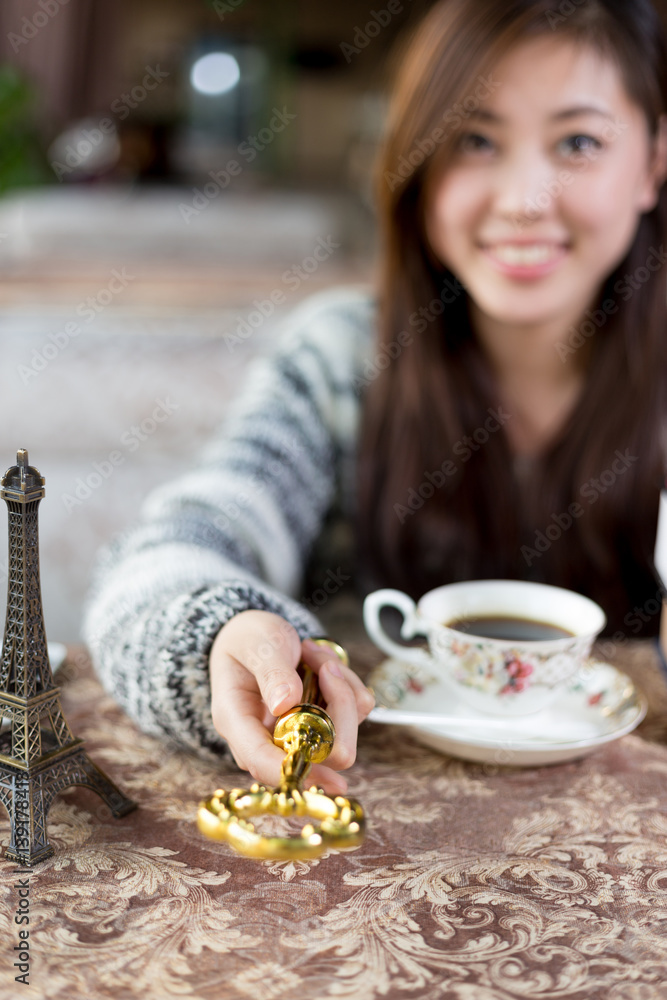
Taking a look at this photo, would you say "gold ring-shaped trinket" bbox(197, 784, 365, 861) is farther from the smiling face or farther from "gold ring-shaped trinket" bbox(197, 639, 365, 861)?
the smiling face

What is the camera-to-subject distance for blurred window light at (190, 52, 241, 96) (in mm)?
7535

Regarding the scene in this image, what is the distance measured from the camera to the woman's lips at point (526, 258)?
1075 mm

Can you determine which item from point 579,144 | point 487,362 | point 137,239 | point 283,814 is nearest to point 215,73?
point 137,239

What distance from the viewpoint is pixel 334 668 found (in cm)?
54

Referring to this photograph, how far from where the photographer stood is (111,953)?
0.44 meters

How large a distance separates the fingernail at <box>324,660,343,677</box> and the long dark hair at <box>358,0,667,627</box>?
2.16ft

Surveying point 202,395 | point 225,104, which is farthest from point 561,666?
point 225,104

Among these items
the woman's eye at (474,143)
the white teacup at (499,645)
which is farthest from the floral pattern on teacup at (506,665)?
the woman's eye at (474,143)

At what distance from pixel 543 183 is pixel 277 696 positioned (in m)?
0.75

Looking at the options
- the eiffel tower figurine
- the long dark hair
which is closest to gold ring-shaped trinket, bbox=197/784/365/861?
the eiffel tower figurine

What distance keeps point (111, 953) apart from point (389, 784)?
8.8 inches

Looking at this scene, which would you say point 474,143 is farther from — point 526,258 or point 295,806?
point 295,806

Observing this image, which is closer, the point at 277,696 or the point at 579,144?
the point at 277,696

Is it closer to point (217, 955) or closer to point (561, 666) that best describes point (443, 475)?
point (561, 666)
